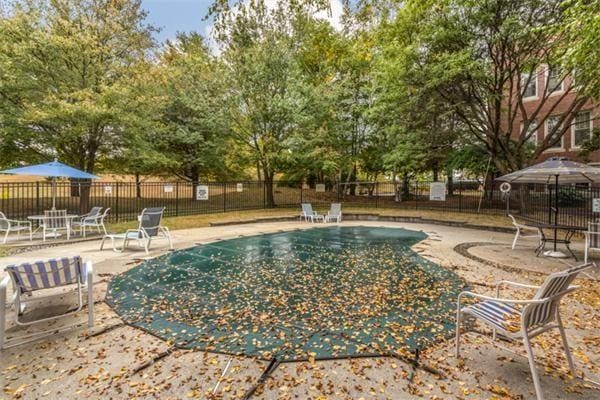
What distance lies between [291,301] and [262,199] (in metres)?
13.9

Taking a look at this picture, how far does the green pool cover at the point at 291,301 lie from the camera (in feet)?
10.2

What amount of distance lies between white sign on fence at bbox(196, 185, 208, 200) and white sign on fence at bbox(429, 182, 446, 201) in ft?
35.0

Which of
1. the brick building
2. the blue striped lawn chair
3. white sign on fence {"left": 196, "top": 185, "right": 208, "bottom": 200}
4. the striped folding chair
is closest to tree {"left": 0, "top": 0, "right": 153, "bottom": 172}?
white sign on fence {"left": 196, "top": 185, "right": 208, "bottom": 200}

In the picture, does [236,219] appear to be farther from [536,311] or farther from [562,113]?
[562,113]

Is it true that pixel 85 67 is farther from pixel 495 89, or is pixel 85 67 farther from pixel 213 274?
pixel 495 89

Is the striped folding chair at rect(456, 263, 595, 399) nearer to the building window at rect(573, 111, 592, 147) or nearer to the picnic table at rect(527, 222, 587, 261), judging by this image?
the picnic table at rect(527, 222, 587, 261)

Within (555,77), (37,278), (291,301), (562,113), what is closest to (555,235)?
(291,301)

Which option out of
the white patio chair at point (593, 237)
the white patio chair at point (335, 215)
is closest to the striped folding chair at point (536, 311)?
the white patio chair at point (593, 237)

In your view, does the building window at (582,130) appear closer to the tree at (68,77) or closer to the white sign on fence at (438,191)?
the white sign on fence at (438,191)


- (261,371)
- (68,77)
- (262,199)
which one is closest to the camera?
(261,371)

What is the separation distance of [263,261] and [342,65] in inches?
600

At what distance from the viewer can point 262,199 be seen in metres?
17.9

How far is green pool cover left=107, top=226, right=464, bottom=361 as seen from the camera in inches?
122

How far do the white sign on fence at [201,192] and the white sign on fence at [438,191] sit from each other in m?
10.7
